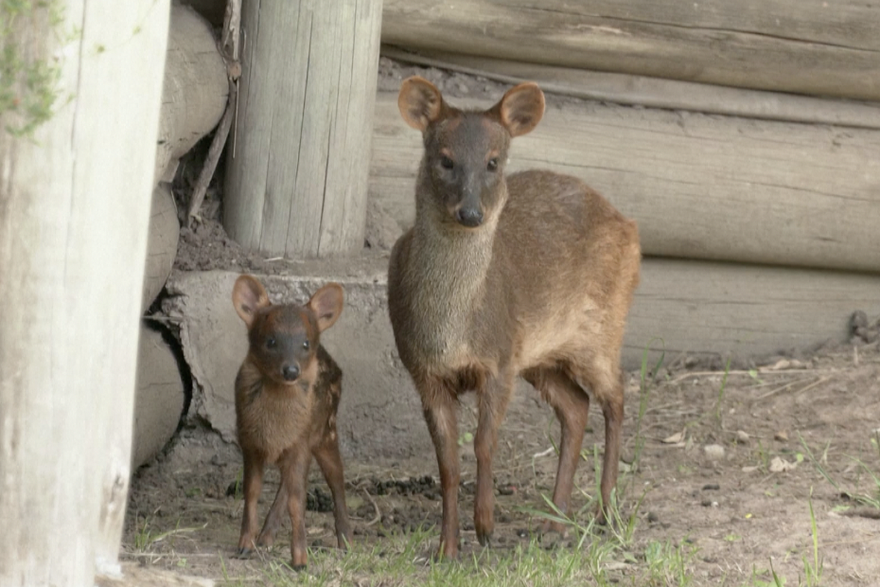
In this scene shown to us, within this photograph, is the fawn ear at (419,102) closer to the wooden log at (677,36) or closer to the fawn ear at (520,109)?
the fawn ear at (520,109)

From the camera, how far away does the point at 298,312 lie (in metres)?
5.25

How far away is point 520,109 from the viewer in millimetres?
5594

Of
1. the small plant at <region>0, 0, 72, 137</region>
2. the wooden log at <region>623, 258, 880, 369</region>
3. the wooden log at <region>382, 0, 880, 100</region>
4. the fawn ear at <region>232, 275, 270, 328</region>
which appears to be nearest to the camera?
the small plant at <region>0, 0, 72, 137</region>

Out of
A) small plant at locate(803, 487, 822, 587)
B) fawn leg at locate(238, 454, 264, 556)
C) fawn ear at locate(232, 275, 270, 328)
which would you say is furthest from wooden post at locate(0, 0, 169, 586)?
small plant at locate(803, 487, 822, 587)

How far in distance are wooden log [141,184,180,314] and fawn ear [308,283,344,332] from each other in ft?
2.74

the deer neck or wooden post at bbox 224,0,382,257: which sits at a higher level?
wooden post at bbox 224,0,382,257

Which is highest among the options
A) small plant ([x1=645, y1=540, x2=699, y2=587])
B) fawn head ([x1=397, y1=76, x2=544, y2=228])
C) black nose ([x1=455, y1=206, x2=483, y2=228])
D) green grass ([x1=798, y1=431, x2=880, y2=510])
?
fawn head ([x1=397, y1=76, x2=544, y2=228])

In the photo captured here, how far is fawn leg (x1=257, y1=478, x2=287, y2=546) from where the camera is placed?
535 cm

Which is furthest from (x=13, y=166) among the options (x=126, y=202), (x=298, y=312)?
(x=298, y=312)

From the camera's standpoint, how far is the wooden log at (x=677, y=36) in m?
6.84

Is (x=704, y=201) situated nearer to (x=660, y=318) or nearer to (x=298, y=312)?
(x=660, y=318)

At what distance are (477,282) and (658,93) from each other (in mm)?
2513

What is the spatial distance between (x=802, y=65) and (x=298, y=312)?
3.67 metres

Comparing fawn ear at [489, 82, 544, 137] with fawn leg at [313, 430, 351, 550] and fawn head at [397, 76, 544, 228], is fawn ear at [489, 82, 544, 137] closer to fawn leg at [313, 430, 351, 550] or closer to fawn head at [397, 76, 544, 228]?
fawn head at [397, 76, 544, 228]
